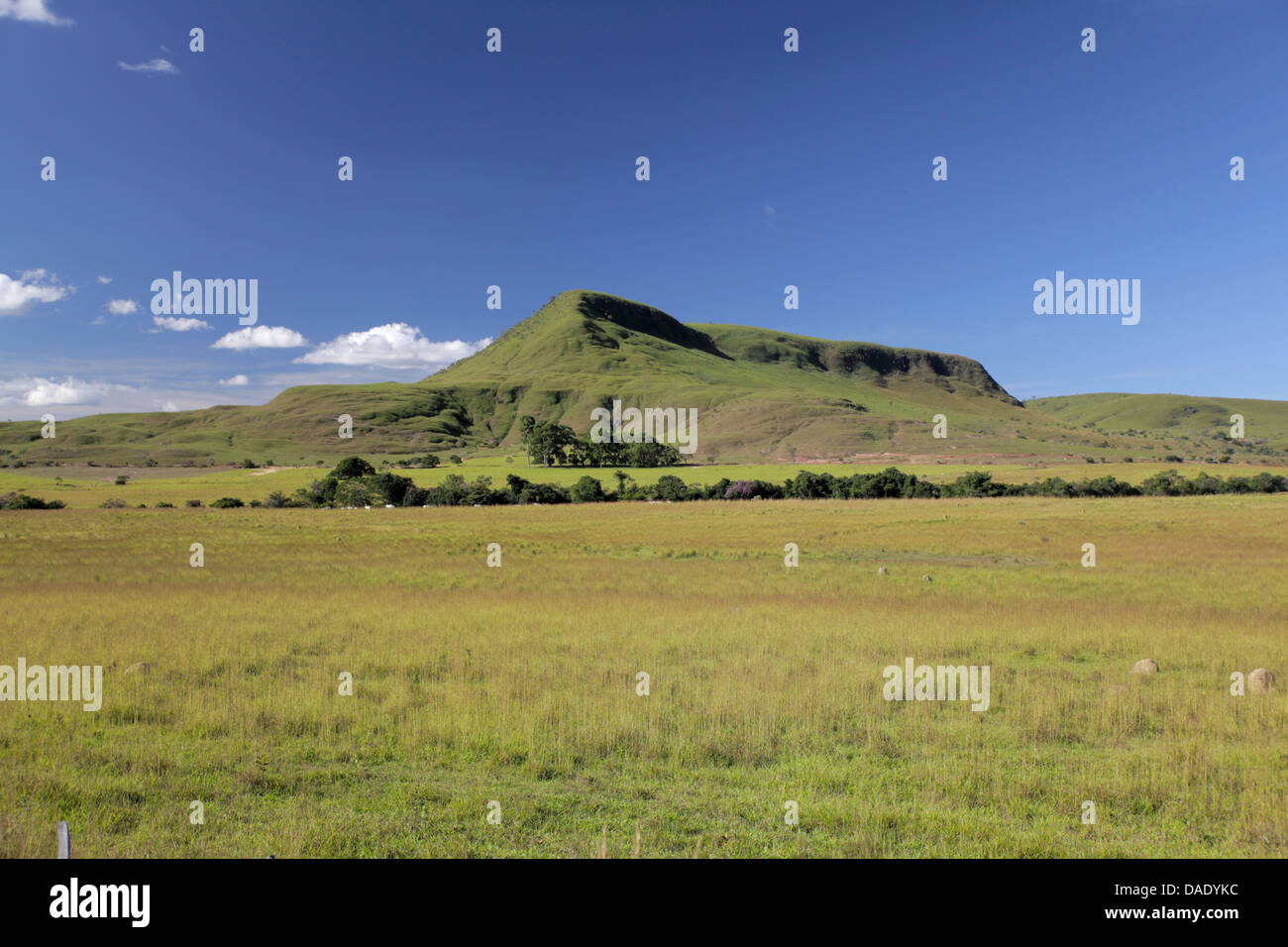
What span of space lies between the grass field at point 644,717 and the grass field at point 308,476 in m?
62.5

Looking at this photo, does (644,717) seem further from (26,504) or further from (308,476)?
(308,476)

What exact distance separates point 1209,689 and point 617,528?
38.0 m

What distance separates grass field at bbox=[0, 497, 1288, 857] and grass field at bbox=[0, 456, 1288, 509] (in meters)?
62.5

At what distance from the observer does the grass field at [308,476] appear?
79.9 meters

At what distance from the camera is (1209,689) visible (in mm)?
11430

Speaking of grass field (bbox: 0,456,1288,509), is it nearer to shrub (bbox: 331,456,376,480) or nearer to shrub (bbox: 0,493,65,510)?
shrub (bbox: 0,493,65,510)

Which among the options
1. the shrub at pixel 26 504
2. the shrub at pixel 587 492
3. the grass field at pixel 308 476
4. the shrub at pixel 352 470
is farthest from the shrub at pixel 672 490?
the shrub at pixel 26 504

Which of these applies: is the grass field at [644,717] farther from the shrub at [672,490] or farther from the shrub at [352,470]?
the shrub at [352,470]

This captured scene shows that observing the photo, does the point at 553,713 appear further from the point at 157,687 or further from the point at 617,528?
the point at 617,528

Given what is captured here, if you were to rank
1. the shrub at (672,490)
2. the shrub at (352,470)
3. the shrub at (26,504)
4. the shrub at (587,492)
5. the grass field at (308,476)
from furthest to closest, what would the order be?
the shrub at (352,470) < the grass field at (308,476) < the shrub at (672,490) < the shrub at (587,492) < the shrub at (26,504)

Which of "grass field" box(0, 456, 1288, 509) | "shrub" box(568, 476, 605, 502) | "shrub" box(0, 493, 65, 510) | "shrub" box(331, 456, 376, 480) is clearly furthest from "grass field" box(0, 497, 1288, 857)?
"grass field" box(0, 456, 1288, 509)
